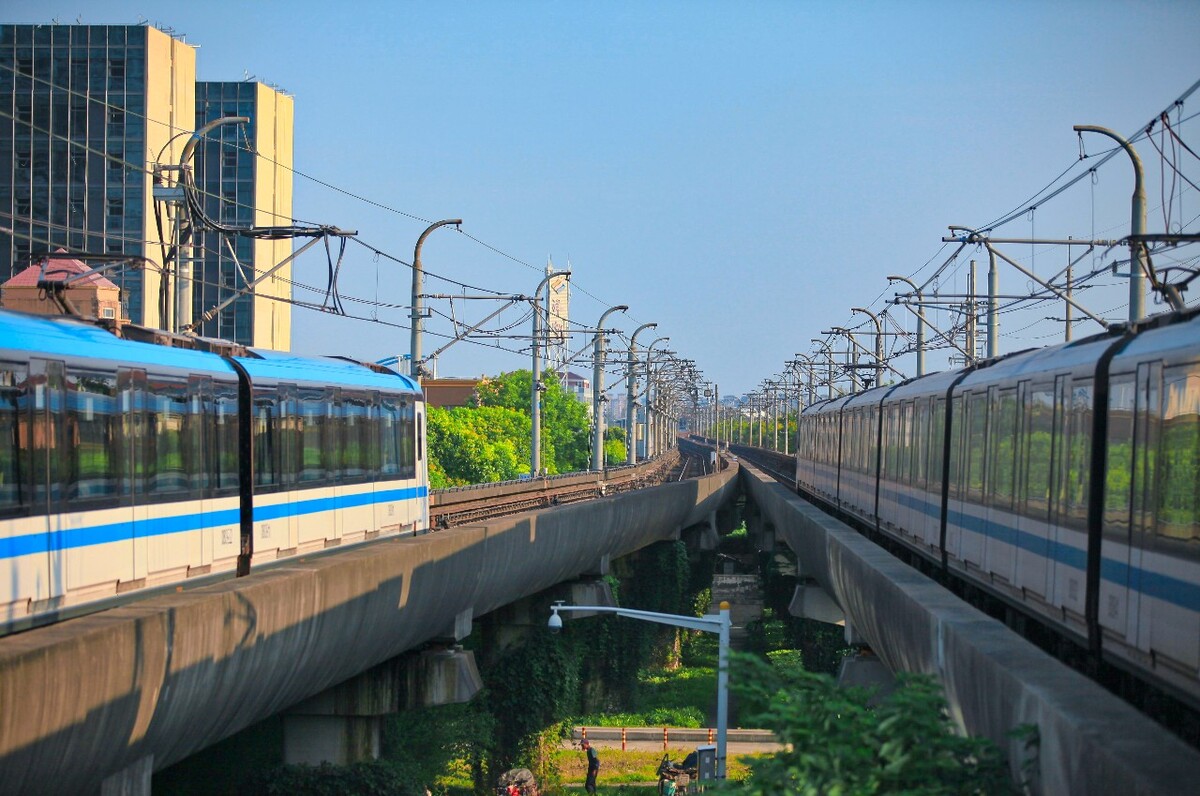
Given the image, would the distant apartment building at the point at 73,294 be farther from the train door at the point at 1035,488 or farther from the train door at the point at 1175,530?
the train door at the point at 1175,530

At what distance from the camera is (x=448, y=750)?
2884cm

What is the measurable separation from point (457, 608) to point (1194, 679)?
41.3ft

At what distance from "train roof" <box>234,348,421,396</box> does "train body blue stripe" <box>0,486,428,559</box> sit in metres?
1.60

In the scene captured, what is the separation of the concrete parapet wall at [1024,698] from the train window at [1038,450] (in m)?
1.22

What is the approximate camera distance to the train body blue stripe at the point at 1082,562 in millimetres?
9570

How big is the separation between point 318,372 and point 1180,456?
42.8 ft

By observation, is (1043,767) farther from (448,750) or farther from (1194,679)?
(448,750)

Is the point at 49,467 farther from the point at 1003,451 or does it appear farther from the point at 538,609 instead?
the point at 538,609

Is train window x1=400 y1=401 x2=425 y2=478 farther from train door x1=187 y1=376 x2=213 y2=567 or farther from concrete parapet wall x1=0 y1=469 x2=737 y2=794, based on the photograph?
train door x1=187 y1=376 x2=213 y2=567

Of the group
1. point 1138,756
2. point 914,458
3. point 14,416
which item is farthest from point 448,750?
point 1138,756

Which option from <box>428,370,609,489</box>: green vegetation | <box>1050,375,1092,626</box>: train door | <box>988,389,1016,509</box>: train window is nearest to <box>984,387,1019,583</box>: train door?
<box>988,389,1016,509</box>: train window

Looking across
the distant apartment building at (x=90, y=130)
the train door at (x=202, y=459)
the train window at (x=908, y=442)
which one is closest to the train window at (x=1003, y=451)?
the train window at (x=908, y=442)

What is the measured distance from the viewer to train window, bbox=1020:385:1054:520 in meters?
14.0

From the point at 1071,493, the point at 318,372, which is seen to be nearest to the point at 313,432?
the point at 318,372
